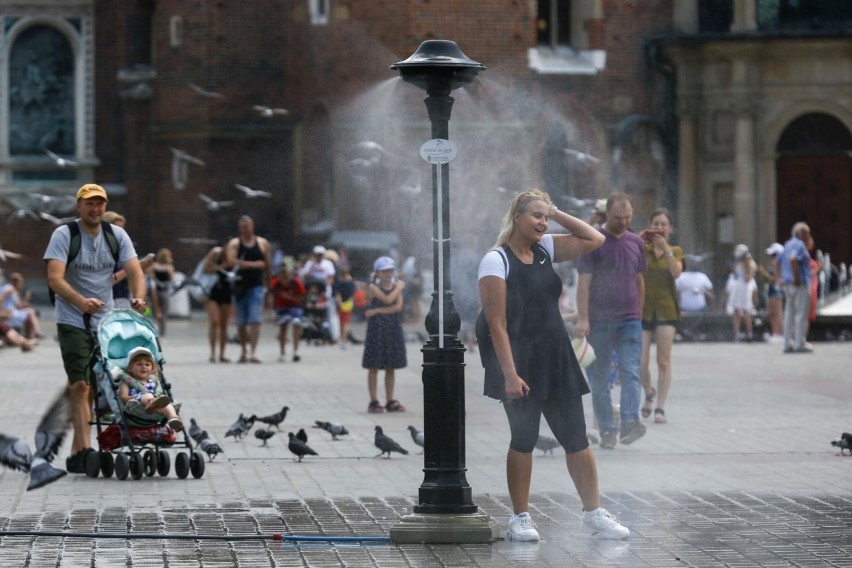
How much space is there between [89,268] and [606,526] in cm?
447

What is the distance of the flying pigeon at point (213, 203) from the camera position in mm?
39594

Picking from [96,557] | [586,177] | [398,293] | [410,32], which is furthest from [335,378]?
[586,177]

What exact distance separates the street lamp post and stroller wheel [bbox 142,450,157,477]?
9.88ft

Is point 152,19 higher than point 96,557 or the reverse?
higher

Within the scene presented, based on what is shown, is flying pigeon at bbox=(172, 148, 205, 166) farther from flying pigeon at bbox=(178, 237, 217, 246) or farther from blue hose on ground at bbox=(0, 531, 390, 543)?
blue hose on ground at bbox=(0, 531, 390, 543)

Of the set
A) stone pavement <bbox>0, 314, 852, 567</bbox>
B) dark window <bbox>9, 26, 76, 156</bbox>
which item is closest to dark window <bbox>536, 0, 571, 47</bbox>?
dark window <bbox>9, 26, 76, 156</bbox>

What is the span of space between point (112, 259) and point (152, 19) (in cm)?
3081

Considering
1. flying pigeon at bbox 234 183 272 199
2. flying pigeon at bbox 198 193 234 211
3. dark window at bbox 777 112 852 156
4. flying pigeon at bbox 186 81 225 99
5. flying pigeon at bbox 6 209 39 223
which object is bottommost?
flying pigeon at bbox 6 209 39 223

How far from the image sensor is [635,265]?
46.0 feet

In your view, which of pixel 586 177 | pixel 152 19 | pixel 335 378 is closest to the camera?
pixel 335 378

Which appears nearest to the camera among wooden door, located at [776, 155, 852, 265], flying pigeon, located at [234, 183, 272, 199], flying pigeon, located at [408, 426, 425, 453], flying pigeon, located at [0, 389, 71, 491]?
flying pigeon, located at [0, 389, 71, 491]

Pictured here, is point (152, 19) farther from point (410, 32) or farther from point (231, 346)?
point (231, 346)

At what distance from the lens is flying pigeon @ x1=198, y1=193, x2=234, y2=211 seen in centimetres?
3959

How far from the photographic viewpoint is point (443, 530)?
9.76 metres
